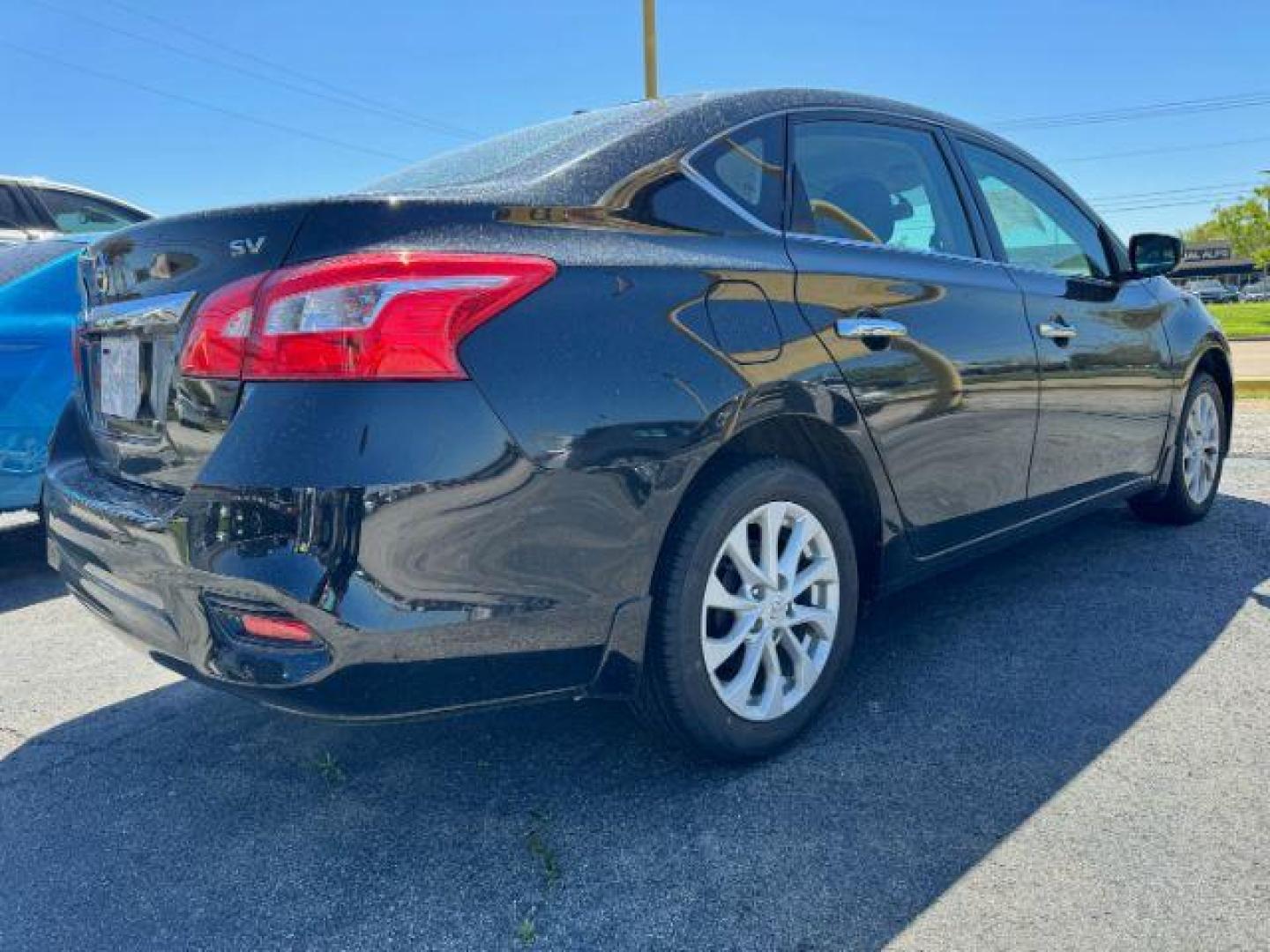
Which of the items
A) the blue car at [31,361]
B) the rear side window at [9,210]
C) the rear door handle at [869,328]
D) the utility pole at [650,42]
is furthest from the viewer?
the utility pole at [650,42]

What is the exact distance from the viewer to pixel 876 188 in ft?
9.28

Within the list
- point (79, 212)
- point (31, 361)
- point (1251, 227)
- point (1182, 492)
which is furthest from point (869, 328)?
point (1251, 227)

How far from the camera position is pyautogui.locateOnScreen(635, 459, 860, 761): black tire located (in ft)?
6.70

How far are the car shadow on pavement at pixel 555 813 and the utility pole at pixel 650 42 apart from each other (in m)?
8.24

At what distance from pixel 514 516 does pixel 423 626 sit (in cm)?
26

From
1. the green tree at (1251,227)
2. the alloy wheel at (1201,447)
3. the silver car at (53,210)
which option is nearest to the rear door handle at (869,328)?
the alloy wheel at (1201,447)

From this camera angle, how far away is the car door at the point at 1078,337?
10.4ft

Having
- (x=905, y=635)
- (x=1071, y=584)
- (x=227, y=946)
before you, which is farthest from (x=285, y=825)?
(x=1071, y=584)

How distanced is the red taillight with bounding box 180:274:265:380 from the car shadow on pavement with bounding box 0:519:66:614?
9.06 feet

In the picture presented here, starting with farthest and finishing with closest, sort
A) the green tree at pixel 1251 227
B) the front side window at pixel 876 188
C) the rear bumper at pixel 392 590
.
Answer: the green tree at pixel 1251 227, the front side window at pixel 876 188, the rear bumper at pixel 392 590

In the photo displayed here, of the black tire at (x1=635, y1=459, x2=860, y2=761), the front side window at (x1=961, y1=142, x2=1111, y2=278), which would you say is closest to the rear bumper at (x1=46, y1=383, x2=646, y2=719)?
the black tire at (x1=635, y1=459, x2=860, y2=761)

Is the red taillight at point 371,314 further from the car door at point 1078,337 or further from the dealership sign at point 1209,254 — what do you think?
the dealership sign at point 1209,254

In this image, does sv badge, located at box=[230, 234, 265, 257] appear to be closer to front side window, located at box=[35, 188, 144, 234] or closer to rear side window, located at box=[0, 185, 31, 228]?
front side window, located at box=[35, 188, 144, 234]

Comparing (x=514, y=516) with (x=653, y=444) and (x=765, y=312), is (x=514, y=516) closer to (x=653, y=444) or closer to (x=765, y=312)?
(x=653, y=444)
